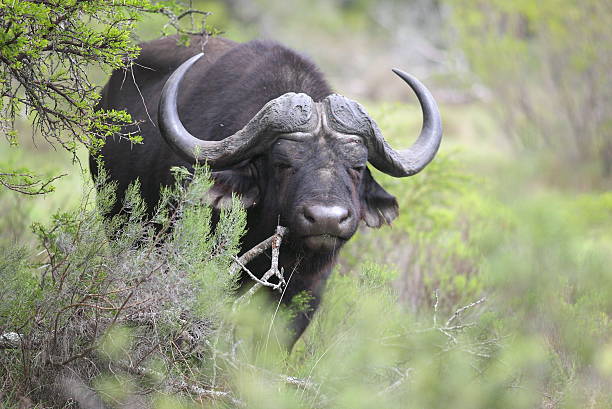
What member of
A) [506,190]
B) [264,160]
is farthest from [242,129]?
[506,190]

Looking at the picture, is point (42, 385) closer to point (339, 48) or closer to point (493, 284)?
point (493, 284)

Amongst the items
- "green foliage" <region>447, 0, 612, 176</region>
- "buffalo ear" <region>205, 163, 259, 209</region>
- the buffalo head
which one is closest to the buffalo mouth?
the buffalo head

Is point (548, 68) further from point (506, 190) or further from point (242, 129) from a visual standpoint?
point (242, 129)

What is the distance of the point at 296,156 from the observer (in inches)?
199

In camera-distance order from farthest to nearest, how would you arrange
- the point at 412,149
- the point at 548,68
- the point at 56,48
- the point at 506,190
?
the point at 548,68 → the point at 506,190 → the point at 412,149 → the point at 56,48

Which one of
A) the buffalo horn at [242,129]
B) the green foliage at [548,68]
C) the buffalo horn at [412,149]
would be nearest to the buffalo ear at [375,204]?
the buffalo horn at [412,149]

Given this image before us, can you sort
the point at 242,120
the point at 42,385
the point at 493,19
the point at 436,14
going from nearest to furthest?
1. the point at 42,385
2. the point at 242,120
3. the point at 493,19
4. the point at 436,14

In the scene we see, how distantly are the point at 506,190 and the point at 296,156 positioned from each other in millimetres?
6907

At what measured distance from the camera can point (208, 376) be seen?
14.8ft

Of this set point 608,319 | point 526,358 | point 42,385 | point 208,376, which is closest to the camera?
point 42,385

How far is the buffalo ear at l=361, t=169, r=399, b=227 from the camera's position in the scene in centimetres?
566

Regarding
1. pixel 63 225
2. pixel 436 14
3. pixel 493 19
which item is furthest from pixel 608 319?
pixel 436 14

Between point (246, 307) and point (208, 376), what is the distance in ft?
1.56

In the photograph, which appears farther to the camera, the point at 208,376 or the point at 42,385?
the point at 208,376
